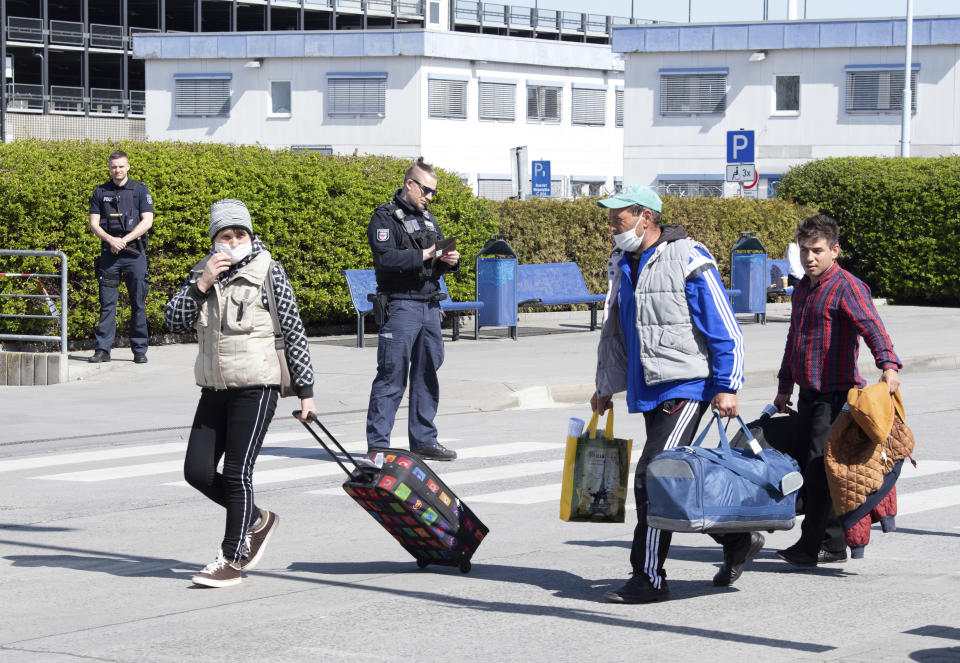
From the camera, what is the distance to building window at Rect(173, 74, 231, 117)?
58.4 m

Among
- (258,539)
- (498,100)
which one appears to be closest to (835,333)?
(258,539)

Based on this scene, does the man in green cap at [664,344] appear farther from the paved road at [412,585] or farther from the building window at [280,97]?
the building window at [280,97]

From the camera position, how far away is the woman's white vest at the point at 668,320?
6602 millimetres

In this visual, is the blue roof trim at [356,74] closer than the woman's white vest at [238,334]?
No

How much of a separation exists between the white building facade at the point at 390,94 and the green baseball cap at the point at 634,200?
4915 cm

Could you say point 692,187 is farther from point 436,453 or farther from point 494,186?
point 436,453

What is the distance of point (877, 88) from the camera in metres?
46.3

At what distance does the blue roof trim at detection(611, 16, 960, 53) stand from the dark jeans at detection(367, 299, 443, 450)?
37.6m

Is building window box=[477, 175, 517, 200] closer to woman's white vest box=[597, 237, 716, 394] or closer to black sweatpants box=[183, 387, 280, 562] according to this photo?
black sweatpants box=[183, 387, 280, 562]

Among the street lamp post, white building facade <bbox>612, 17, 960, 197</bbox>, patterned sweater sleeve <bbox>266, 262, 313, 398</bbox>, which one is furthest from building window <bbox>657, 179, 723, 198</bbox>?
patterned sweater sleeve <bbox>266, 262, 313, 398</bbox>

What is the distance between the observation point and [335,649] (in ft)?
19.0

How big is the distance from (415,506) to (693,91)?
144 ft

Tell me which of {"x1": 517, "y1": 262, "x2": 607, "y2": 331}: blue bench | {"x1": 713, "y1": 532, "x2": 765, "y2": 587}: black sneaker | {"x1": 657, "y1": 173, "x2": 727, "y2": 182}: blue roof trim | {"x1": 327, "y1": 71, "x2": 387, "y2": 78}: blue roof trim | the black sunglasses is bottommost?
{"x1": 713, "y1": 532, "x2": 765, "y2": 587}: black sneaker

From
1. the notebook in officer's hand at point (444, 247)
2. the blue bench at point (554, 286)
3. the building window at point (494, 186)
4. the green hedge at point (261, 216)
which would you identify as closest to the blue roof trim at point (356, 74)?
the building window at point (494, 186)
